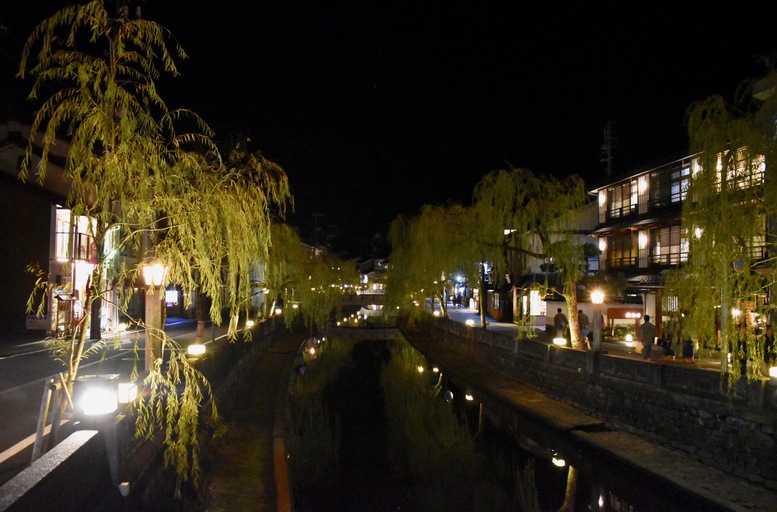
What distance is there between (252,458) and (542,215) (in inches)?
503

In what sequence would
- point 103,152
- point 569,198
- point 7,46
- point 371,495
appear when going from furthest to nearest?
1. point 7,46
2. point 569,198
3. point 371,495
4. point 103,152

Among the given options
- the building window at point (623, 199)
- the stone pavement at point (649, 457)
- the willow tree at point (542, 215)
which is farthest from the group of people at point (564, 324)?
the building window at point (623, 199)

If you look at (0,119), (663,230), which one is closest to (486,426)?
(663,230)

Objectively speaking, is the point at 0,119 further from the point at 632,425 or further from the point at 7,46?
the point at 632,425

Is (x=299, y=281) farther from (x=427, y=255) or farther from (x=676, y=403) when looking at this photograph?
(x=676, y=403)

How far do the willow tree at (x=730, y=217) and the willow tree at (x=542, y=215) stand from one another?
807 centimetres

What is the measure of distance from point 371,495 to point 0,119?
23.4 metres

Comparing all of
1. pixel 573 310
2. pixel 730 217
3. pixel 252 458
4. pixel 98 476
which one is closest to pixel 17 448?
pixel 98 476

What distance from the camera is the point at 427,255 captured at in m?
28.2

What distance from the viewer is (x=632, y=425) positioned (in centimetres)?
1361

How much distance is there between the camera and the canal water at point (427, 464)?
1110 centimetres

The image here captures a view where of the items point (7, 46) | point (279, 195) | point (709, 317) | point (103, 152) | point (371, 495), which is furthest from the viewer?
point (7, 46)

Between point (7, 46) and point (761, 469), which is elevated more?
point (7, 46)

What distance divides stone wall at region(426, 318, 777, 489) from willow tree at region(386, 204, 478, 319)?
6014 mm
